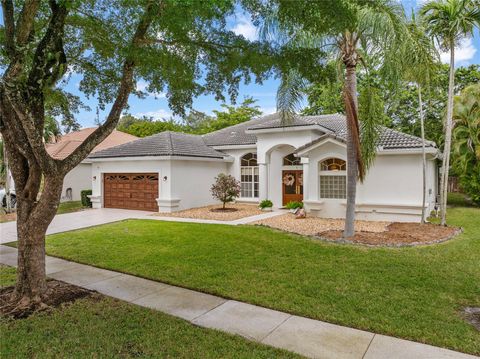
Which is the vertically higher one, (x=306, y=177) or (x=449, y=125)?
(x=449, y=125)

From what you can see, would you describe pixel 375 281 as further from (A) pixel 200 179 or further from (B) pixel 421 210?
(A) pixel 200 179

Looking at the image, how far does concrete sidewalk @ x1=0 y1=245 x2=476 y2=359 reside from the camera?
14.9 ft

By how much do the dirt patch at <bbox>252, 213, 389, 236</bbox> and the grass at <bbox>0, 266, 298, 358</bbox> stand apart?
796 centimetres

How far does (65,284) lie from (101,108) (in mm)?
4270

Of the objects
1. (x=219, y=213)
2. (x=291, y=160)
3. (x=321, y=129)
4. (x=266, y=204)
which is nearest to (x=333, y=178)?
(x=321, y=129)

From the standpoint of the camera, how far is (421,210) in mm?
14984

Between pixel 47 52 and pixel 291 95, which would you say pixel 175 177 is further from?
pixel 47 52

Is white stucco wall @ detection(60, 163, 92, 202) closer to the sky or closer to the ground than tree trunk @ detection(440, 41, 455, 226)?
closer to the ground

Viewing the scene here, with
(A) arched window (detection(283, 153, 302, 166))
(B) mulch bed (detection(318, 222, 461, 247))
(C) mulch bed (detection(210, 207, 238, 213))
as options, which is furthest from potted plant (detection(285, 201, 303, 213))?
(B) mulch bed (detection(318, 222, 461, 247))

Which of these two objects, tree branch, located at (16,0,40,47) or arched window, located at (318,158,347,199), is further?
arched window, located at (318,158,347,199)

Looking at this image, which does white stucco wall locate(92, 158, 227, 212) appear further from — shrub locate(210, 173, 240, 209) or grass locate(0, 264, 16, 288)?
grass locate(0, 264, 16, 288)

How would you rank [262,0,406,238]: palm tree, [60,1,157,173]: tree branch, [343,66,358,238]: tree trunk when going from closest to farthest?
[60,1,157,173]: tree branch → [262,0,406,238]: palm tree → [343,66,358,238]: tree trunk

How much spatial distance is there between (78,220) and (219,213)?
7148 mm

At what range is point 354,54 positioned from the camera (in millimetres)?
11227
